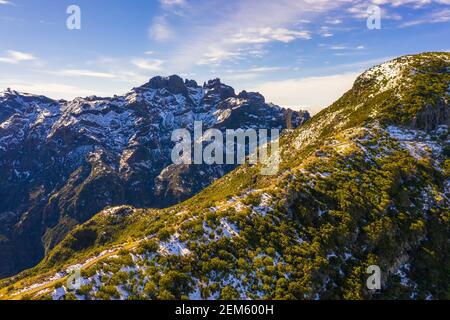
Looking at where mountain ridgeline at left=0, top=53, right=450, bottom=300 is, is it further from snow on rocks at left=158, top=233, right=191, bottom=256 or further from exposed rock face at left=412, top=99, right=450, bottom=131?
exposed rock face at left=412, top=99, right=450, bottom=131

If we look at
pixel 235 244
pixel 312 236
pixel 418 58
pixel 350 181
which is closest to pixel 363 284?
pixel 312 236

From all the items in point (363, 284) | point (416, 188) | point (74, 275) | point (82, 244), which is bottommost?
point (82, 244)

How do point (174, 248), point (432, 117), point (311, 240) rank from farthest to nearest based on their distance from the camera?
point (432, 117) → point (311, 240) → point (174, 248)

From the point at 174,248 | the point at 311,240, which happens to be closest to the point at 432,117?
the point at 311,240

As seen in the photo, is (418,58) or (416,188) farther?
(418,58)

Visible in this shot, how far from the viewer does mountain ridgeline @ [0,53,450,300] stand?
150 ft

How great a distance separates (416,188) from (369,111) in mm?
44538

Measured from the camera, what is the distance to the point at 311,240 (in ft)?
191

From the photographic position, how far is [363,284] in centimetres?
5356

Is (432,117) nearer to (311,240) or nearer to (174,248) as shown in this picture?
(311,240)

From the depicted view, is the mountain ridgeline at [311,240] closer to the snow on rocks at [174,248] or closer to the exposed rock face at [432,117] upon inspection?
the snow on rocks at [174,248]
